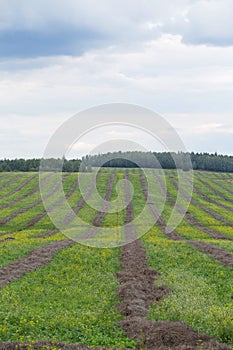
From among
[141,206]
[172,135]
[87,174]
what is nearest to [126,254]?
[172,135]

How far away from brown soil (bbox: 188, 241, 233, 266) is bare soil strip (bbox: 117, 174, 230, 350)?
493 centimetres

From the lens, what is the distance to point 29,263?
85.3 feet

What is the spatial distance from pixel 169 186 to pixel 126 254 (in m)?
64.4

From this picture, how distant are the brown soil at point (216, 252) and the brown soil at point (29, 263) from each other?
34.1 feet

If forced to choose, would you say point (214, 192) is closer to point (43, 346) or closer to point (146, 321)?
point (146, 321)

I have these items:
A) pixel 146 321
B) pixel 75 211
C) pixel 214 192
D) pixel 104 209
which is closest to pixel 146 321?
pixel 146 321

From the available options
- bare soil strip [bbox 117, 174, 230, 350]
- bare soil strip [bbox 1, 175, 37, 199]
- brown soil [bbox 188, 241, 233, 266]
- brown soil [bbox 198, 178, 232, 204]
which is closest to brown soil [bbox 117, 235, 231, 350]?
bare soil strip [bbox 117, 174, 230, 350]

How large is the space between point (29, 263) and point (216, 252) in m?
12.9

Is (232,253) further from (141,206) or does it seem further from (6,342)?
(141,206)

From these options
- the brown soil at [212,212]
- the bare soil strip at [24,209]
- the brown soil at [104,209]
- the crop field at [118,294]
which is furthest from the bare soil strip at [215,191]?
the crop field at [118,294]

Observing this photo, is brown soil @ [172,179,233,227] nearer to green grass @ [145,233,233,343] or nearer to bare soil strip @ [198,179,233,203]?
bare soil strip @ [198,179,233,203]

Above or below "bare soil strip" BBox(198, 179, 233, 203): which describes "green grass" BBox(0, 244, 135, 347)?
below

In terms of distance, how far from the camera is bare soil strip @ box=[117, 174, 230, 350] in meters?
13.0

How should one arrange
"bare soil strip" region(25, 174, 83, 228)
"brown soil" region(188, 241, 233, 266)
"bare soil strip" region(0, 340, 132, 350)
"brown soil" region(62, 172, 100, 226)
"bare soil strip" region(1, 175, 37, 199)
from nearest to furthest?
"bare soil strip" region(0, 340, 132, 350), "brown soil" region(188, 241, 233, 266), "brown soil" region(62, 172, 100, 226), "bare soil strip" region(25, 174, 83, 228), "bare soil strip" region(1, 175, 37, 199)
